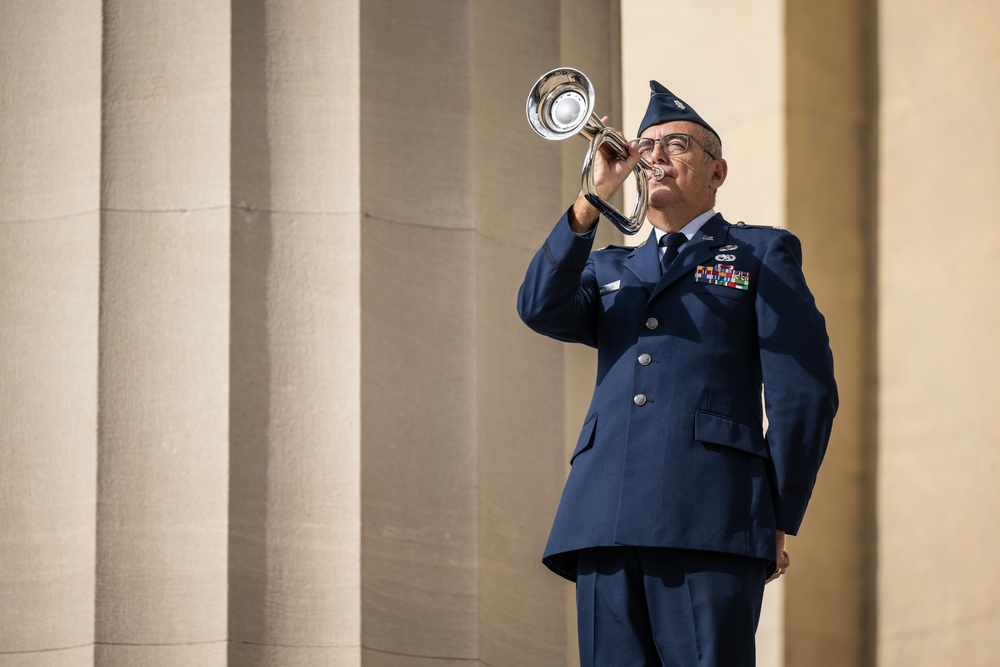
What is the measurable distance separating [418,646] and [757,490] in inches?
68.4

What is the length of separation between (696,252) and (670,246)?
84mm

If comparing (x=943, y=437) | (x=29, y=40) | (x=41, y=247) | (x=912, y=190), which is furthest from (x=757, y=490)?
(x=29, y=40)

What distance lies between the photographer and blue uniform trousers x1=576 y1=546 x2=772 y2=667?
10.1 ft

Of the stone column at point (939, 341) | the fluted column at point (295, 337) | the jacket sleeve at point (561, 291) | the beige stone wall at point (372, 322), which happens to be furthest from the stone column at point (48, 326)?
the stone column at point (939, 341)

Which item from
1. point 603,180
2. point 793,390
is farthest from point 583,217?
point 793,390

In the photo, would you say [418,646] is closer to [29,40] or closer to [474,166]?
[474,166]

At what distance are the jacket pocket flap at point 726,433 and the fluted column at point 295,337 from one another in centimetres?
165

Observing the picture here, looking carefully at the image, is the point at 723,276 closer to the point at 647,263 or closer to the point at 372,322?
the point at 647,263

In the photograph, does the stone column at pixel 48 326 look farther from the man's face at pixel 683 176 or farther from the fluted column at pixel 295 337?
the man's face at pixel 683 176

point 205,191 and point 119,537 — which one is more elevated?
Answer: point 205,191

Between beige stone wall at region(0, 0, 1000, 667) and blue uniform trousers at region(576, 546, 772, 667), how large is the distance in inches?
47.9

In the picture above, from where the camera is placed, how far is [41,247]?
15.6ft

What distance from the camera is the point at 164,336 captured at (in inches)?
183

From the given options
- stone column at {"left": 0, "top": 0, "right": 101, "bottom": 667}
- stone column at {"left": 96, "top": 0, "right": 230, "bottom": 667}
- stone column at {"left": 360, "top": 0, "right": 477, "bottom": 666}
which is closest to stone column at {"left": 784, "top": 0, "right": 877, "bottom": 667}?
stone column at {"left": 360, "top": 0, "right": 477, "bottom": 666}
